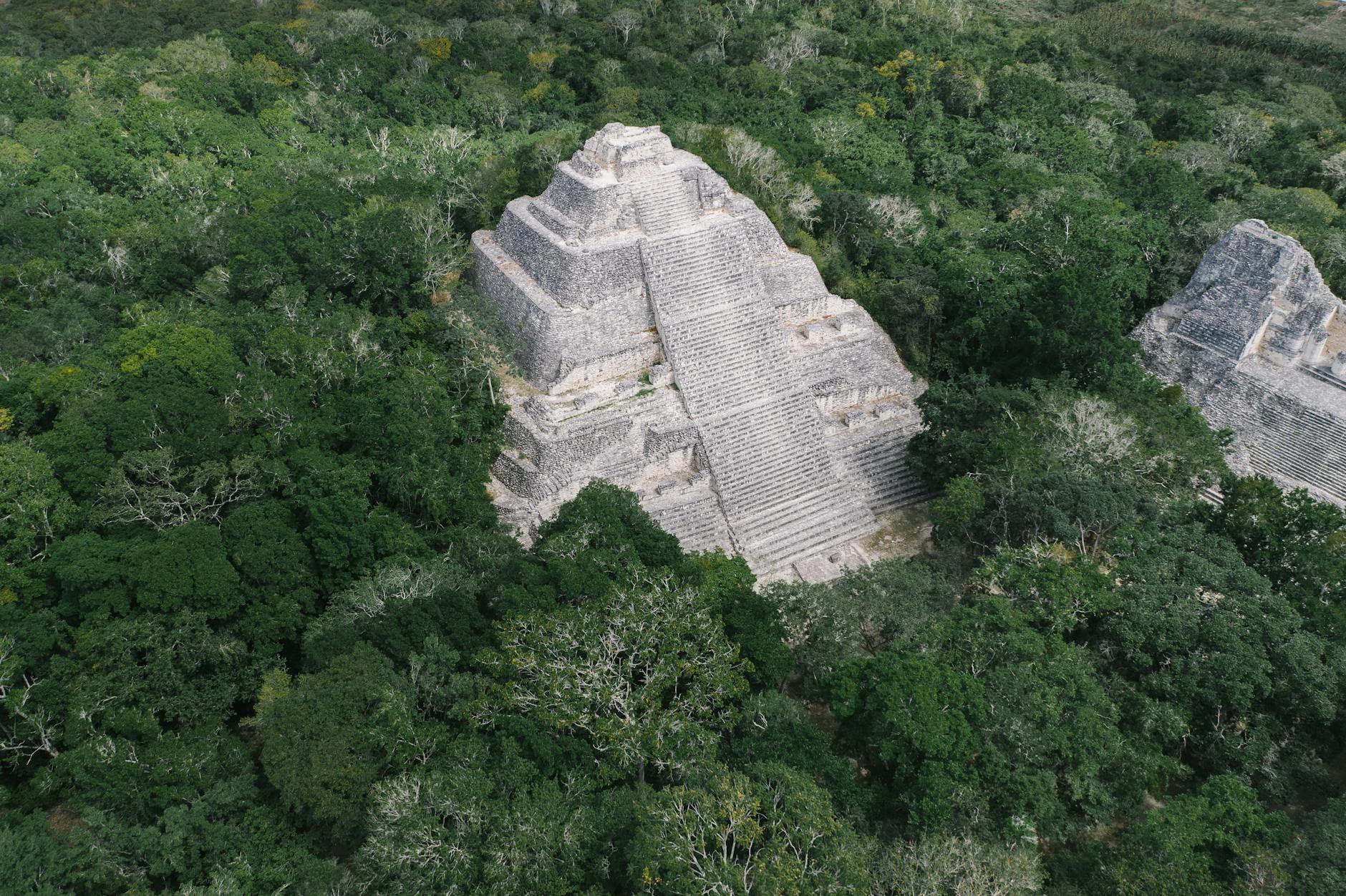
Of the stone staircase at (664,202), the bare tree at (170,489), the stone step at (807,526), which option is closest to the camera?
the bare tree at (170,489)

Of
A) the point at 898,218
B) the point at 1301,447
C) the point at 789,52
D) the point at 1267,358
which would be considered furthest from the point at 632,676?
the point at 789,52

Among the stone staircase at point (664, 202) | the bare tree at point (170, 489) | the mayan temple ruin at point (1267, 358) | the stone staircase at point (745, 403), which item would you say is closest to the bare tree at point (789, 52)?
the stone staircase at point (664, 202)

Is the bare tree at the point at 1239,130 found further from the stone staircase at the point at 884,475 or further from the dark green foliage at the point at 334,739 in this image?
the dark green foliage at the point at 334,739

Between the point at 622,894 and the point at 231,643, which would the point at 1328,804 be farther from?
the point at 231,643

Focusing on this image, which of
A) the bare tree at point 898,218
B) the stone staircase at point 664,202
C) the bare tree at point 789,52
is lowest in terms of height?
the bare tree at point 898,218

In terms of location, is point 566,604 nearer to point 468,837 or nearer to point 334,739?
point 334,739

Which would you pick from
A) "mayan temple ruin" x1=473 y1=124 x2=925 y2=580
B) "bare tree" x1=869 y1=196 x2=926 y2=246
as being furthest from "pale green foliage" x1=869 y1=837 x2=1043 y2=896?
"bare tree" x1=869 y1=196 x2=926 y2=246

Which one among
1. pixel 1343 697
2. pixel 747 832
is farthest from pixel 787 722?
pixel 1343 697

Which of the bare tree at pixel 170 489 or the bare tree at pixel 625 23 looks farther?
the bare tree at pixel 625 23
